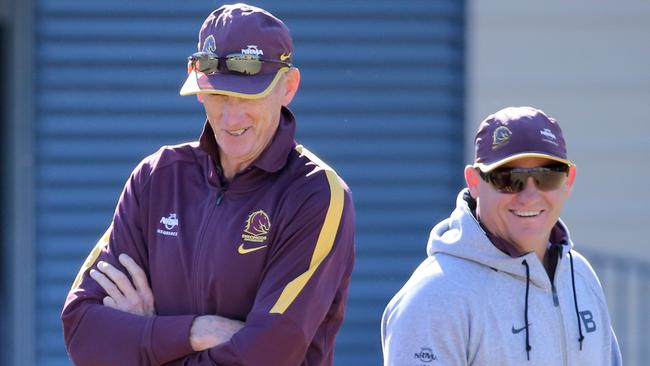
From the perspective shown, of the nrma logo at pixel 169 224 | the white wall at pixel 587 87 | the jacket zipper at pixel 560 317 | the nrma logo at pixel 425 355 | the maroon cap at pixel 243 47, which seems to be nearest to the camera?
the nrma logo at pixel 425 355

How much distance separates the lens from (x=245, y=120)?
3.30 m

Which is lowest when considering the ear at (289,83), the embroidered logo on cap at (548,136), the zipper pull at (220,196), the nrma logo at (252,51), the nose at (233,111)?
the zipper pull at (220,196)

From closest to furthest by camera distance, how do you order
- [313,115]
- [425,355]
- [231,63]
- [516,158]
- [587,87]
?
[425,355]
[516,158]
[231,63]
[587,87]
[313,115]

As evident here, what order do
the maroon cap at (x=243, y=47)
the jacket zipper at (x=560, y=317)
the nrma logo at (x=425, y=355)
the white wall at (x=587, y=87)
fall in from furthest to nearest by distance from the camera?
the white wall at (x=587, y=87) < the maroon cap at (x=243, y=47) < the jacket zipper at (x=560, y=317) < the nrma logo at (x=425, y=355)

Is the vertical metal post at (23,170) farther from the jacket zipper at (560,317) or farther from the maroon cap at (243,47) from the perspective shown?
the jacket zipper at (560,317)

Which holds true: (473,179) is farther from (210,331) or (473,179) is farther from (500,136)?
(210,331)

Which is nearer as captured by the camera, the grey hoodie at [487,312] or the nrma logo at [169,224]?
the grey hoodie at [487,312]

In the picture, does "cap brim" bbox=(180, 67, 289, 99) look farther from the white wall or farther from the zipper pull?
the white wall

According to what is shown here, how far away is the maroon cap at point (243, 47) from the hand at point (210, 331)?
0.61m

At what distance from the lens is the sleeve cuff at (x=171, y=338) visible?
3217mm

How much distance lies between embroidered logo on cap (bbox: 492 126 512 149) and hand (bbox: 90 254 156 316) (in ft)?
3.45

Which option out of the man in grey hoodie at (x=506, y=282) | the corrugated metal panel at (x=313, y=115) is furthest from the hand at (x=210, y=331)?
the corrugated metal panel at (x=313, y=115)

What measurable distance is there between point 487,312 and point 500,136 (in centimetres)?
47

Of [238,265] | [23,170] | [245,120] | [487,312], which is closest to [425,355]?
[487,312]
